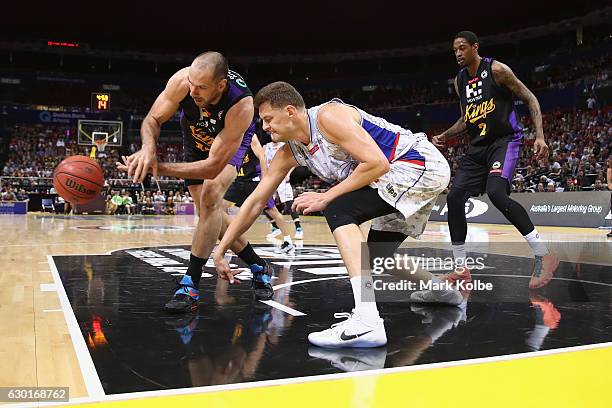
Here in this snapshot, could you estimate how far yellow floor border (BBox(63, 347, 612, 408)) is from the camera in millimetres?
1716

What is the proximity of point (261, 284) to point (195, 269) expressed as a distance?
486mm

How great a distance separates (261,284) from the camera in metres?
3.79

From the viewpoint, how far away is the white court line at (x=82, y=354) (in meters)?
1.81

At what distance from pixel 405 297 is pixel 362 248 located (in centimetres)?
125

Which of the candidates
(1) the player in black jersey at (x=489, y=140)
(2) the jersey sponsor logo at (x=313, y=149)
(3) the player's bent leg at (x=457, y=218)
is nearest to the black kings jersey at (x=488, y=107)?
(1) the player in black jersey at (x=489, y=140)

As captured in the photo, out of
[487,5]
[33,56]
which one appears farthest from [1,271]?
[33,56]

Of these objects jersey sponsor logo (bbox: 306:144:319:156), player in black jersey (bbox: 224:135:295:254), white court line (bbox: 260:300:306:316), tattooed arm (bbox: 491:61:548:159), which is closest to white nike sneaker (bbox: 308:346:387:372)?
white court line (bbox: 260:300:306:316)

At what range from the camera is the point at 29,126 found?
113ft

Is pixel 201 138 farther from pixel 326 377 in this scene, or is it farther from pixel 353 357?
pixel 326 377

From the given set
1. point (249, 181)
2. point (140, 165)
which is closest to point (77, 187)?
point (140, 165)

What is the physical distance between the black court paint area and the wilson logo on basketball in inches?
27.3

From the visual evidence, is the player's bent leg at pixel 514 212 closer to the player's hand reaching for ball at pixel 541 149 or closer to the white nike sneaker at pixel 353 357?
the player's hand reaching for ball at pixel 541 149

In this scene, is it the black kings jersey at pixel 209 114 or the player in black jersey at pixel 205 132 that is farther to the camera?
the black kings jersey at pixel 209 114

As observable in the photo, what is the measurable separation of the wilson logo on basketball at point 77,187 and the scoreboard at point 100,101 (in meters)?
30.6
